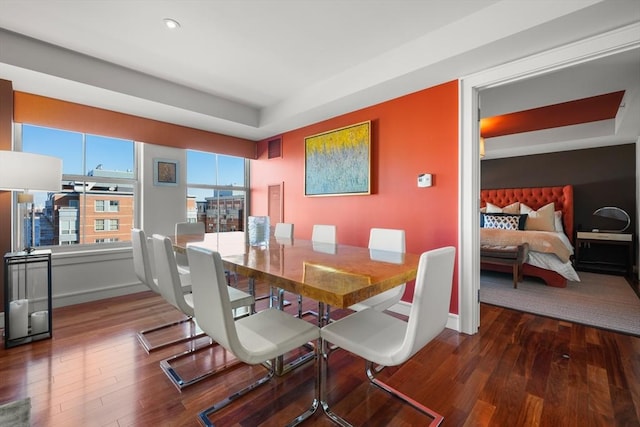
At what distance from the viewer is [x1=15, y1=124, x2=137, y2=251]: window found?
312cm

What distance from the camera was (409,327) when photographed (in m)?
1.17

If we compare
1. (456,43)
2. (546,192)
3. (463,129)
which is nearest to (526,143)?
(546,192)

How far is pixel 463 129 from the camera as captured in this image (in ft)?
8.18

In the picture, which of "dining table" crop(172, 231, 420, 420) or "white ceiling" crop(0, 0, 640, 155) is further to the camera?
"white ceiling" crop(0, 0, 640, 155)

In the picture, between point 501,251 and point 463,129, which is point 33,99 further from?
point 501,251

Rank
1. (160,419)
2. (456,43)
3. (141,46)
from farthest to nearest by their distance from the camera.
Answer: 1. (141,46)
2. (456,43)
3. (160,419)

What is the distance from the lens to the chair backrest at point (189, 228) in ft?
11.0

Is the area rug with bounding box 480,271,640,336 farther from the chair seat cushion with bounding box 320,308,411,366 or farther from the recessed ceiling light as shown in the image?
the recessed ceiling light

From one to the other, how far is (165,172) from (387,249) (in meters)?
3.30

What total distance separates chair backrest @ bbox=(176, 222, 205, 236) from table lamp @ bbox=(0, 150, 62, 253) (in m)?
1.19

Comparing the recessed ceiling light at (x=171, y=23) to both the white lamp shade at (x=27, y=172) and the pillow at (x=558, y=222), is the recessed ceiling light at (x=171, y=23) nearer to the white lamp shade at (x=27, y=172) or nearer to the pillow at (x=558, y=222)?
the white lamp shade at (x=27, y=172)

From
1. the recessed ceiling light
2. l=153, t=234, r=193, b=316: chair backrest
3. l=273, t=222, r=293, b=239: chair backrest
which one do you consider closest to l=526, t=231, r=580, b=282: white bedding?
l=273, t=222, r=293, b=239: chair backrest

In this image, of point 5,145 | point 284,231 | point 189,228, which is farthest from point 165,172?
point 284,231

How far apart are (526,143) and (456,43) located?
405 cm
